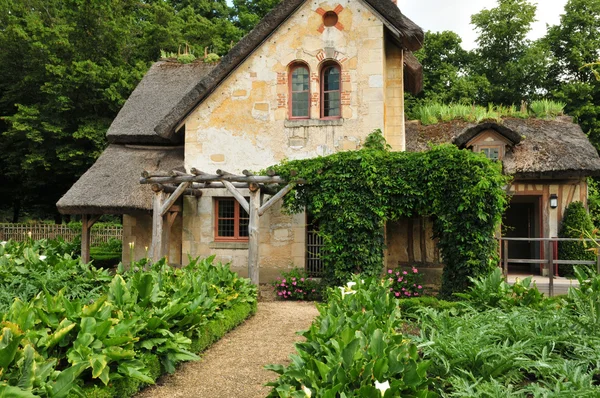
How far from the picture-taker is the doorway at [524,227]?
14469 mm

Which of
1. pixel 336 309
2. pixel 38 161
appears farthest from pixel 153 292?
pixel 38 161

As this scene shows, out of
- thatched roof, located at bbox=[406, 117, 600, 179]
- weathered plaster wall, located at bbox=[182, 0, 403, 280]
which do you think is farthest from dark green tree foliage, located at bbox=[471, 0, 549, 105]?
weathered plaster wall, located at bbox=[182, 0, 403, 280]

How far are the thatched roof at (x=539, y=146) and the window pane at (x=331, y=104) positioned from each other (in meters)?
3.71

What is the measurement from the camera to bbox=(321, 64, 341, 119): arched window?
11.5 metres

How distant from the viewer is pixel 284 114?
37.9 ft

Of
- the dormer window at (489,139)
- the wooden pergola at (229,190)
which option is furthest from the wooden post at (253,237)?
the dormer window at (489,139)

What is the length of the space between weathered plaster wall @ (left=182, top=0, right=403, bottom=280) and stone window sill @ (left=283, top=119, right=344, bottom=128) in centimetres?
2

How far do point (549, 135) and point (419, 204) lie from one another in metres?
6.88

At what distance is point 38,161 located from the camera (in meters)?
22.4

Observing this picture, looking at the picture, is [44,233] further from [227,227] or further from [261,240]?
[261,240]

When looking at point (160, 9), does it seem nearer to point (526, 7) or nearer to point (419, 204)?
point (526, 7)

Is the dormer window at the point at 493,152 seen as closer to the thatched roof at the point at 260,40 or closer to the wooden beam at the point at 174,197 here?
the thatched roof at the point at 260,40

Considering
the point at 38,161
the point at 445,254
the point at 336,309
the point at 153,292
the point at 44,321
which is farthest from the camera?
the point at 38,161

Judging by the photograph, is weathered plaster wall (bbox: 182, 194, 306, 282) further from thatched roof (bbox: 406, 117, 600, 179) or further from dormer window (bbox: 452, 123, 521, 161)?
dormer window (bbox: 452, 123, 521, 161)
